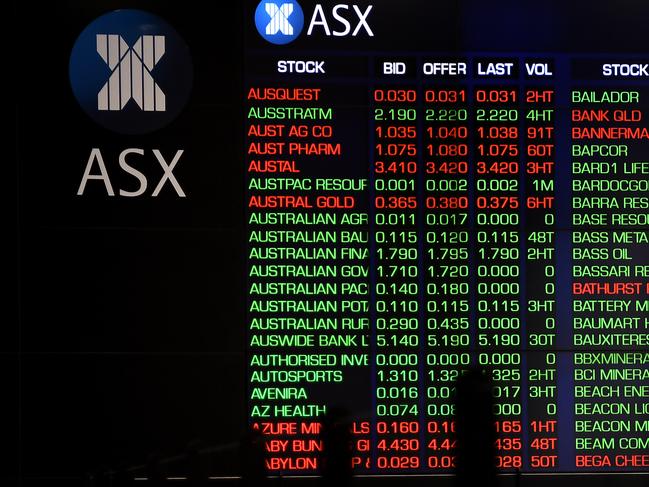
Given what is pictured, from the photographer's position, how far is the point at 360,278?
16.7ft

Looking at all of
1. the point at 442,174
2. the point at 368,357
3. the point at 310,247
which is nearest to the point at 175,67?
the point at 310,247

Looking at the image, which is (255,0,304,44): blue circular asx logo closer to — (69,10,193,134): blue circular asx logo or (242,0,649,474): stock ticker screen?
(242,0,649,474): stock ticker screen

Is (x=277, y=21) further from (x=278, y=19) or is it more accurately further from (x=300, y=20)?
(x=300, y=20)

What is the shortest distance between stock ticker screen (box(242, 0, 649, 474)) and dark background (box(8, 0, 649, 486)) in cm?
13

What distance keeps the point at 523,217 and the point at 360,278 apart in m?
0.96

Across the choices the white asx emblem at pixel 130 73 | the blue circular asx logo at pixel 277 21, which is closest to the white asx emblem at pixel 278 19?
the blue circular asx logo at pixel 277 21

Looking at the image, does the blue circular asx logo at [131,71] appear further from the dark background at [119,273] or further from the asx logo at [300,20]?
the asx logo at [300,20]

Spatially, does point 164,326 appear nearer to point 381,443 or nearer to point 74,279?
point 74,279

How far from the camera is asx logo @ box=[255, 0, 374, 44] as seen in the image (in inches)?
202

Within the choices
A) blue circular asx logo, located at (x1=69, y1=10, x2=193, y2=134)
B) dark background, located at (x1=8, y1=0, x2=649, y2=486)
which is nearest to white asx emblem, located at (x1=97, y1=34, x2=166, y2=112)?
blue circular asx logo, located at (x1=69, y1=10, x2=193, y2=134)

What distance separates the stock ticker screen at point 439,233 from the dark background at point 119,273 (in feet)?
0.44

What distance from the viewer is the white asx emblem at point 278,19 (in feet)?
16.8

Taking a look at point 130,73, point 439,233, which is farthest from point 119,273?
point 439,233

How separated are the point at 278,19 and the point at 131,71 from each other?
848 mm
